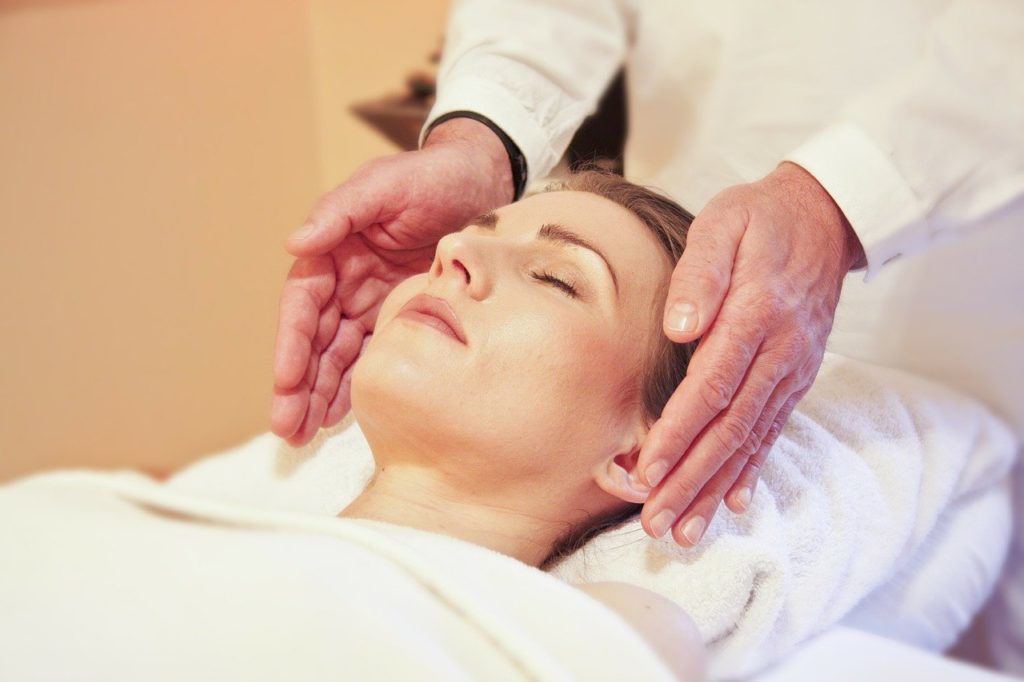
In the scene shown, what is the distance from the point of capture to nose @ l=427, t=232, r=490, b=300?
0.80 meters

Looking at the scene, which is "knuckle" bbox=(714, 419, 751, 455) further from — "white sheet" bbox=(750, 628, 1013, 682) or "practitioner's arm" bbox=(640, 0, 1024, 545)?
"white sheet" bbox=(750, 628, 1013, 682)

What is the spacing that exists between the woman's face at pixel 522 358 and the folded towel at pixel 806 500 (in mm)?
124

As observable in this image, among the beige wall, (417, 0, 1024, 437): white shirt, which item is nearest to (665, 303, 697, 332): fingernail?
(417, 0, 1024, 437): white shirt

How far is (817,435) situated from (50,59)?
145 cm

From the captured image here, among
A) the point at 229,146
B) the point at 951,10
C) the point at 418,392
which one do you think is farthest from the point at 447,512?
the point at 229,146

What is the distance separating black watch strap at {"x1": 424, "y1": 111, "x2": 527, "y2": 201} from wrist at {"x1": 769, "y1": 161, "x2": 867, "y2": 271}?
1.06 ft

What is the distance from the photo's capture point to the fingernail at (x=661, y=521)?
743 mm

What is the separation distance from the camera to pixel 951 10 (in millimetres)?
993

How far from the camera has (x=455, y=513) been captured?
0.83 m

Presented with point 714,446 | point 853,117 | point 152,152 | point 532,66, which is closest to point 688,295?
point 714,446

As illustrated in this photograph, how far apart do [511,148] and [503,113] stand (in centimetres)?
4

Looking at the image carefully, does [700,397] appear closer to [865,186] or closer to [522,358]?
[522,358]

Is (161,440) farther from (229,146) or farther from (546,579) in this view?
(546,579)

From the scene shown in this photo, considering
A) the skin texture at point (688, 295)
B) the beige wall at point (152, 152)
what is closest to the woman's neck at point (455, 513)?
the skin texture at point (688, 295)
